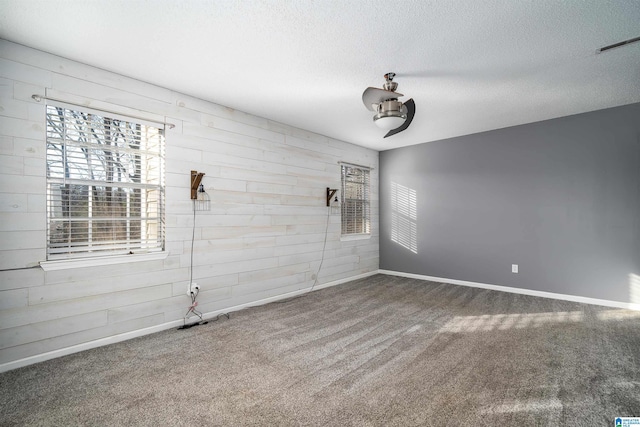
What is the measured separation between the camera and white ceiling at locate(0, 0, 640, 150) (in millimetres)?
1969

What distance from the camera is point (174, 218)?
125 inches

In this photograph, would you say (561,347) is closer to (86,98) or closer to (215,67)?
(215,67)

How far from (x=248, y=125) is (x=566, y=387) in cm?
402

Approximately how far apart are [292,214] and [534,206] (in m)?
3.63

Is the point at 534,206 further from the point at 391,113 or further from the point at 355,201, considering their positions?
the point at 391,113

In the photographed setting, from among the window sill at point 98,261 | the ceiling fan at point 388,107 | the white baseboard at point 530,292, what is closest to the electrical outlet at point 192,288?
the window sill at point 98,261

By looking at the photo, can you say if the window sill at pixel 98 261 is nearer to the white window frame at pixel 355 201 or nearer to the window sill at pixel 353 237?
the window sill at pixel 353 237

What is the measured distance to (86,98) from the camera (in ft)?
8.71

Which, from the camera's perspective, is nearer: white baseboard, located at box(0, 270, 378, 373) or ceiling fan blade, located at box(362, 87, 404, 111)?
white baseboard, located at box(0, 270, 378, 373)

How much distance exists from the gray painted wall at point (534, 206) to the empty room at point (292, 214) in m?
0.03

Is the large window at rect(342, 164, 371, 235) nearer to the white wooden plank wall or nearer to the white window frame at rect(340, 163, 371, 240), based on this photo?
the white window frame at rect(340, 163, 371, 240)

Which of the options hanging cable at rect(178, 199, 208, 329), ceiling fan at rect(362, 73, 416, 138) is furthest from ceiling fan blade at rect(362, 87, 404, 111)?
hanging cable at rect(178, 199, 208, 329)

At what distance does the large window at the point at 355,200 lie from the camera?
5.42m

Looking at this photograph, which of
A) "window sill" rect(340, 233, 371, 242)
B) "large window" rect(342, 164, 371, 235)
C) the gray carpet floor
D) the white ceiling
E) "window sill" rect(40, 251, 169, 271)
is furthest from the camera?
"large window" rect(342, 164, 371, 235)
